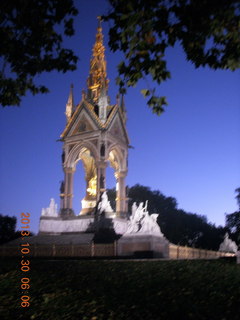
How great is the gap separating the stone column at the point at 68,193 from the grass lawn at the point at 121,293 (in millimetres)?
21804

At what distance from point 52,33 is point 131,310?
709cm

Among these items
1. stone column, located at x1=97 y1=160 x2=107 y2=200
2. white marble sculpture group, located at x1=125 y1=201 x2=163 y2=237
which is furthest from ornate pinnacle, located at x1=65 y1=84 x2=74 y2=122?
white marble sculpture group, located at x1=125 y1=201 x2=163 y2=237

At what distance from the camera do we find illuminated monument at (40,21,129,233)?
31125 millimetres

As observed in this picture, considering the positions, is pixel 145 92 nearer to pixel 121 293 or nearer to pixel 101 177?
pixel 121 293

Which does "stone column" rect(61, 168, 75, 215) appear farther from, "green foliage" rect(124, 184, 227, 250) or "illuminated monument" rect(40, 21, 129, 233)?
"green foliage" rect(124, 184, 227, 250)

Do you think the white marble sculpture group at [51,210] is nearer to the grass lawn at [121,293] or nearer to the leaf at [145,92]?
the grass lawn at [121,293]

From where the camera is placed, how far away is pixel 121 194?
33656 mm

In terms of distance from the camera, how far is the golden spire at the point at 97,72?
36.3 m

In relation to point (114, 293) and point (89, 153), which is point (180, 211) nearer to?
point (89, 153)

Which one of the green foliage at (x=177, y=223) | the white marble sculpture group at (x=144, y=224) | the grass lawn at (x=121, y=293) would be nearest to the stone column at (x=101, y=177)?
the white marble sculpture group at (x=144, y=224)

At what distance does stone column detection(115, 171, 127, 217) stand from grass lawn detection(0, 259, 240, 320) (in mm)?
22236

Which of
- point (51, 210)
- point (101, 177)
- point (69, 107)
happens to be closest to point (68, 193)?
point (51, 210)

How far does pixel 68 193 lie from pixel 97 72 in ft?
40.9

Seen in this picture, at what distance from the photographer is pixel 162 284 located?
343 inches
